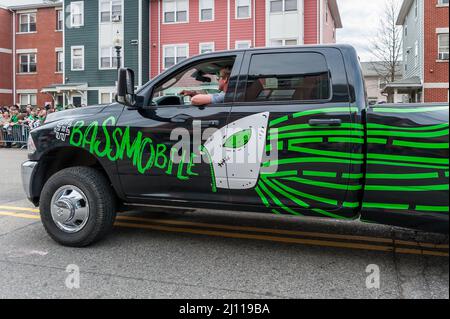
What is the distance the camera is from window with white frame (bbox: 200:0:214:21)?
2770cm

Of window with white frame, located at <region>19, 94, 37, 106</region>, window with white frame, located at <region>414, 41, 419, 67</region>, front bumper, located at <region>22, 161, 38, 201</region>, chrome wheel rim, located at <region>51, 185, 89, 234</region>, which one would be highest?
window with white frame, located at <region>414, 41, 419, 67</region>

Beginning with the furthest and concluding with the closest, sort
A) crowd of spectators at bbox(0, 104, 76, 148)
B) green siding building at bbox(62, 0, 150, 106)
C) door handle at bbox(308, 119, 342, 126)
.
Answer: green siding building at bbox(62, 0, 150, 106), crowd of spectators at bbox(0, 104, 76, 148), door handle at bbox(308, 119, 342, 126)

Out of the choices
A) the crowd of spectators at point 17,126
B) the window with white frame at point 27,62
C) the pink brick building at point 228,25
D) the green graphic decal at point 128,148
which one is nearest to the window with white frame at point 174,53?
the pink brick building at point 228,25

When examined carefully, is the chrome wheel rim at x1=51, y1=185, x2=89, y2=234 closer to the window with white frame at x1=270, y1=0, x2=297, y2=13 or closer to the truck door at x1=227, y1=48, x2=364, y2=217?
the truck door at x1=227, y1=48, x2=364, y2=217

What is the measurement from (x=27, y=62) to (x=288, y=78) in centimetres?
3444

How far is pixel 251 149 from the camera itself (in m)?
4.14

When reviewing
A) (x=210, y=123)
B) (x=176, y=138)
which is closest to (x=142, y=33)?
(x=176, y=138)

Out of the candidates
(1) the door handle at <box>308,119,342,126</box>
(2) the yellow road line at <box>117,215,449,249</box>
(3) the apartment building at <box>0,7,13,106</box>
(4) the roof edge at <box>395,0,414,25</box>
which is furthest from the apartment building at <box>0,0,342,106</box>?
(1) the door handle at <box>308,119,342,126</box>

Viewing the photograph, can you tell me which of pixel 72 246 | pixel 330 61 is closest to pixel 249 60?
pixel 330 61

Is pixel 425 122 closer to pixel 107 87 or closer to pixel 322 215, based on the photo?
pixel 322 215

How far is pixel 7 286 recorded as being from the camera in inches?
147

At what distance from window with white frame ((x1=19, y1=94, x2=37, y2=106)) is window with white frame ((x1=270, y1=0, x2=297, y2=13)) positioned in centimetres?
1914
